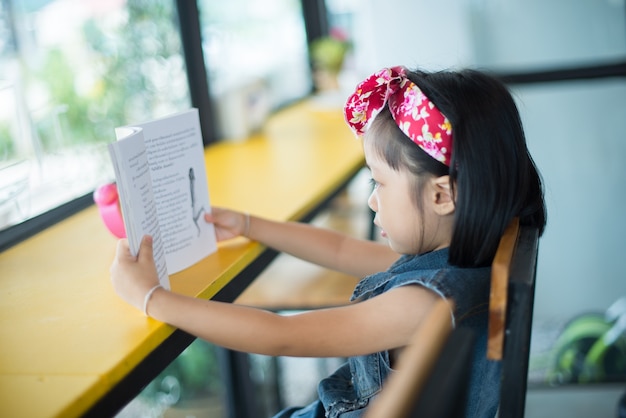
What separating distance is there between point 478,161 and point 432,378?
18.6 inches

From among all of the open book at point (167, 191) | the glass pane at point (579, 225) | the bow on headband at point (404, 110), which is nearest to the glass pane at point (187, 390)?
the glass pane at point (579, 225)

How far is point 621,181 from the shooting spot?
3.04 m

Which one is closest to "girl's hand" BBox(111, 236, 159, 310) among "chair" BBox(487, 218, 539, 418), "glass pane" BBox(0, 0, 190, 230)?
"chair" BBox(487, 218, 539, 418)

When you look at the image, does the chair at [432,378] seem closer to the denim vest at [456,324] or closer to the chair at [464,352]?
the chair at [464,352]

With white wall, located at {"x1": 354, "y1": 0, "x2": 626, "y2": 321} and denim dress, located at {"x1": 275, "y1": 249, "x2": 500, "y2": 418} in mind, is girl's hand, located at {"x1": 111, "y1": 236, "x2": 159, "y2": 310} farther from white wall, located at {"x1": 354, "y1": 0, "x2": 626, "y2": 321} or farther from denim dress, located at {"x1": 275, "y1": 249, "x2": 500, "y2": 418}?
white wall, located at {"x1": 354, "y1": 0, "x2": 626, "y2": 321}

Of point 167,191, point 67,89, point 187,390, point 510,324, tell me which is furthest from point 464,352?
point 187,390

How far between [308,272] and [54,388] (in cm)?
127

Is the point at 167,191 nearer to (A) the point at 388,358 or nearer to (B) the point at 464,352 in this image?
(A) the point at 388,358

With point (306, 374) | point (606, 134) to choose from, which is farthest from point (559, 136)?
point (306, 374)

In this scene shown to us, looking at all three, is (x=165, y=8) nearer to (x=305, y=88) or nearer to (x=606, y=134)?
(x=305, y=88)

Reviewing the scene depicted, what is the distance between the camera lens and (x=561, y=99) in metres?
3.03

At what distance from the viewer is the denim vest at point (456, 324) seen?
3.38ft

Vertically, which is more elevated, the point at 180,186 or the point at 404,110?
the point at 404,110

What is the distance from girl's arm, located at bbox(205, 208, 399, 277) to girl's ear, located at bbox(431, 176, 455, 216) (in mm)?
325
